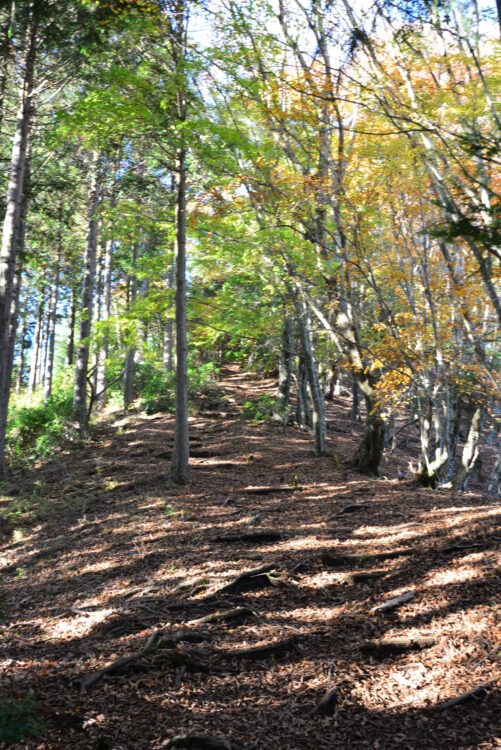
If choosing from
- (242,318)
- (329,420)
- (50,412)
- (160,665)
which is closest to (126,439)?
(50,412)

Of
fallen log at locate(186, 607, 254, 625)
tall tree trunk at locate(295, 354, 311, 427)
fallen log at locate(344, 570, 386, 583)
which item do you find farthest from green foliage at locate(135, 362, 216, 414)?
fallen log at locate(186, 607, 254, 625)

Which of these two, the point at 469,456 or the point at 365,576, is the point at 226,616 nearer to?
the point at 365,576

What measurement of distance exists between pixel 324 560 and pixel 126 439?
375 inches

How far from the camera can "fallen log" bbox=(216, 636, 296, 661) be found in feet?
15.0

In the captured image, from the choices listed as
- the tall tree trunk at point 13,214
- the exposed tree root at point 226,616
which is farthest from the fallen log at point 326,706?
the tall tree trunk at point 13,214

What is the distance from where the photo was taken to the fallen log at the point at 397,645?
14.9ft

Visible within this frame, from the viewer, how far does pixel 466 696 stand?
12.6 feet

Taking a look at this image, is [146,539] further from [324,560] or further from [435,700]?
[435,700]

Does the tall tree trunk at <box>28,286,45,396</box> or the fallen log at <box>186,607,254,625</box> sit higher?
the tall tree trunk at <box>28,286,45,396</box>

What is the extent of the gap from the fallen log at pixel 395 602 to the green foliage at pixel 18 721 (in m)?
3.08

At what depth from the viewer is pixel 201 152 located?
31.7ft

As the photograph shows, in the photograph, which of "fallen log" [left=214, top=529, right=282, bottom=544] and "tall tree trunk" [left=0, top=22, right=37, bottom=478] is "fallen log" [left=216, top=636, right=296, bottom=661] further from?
"tall tree trunk" [left=0, top=22, right=37, bottom=478]

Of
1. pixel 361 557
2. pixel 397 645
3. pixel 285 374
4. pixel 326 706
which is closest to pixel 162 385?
pixel 285 374

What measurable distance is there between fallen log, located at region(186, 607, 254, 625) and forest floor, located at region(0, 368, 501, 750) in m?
0.03
